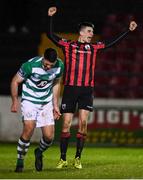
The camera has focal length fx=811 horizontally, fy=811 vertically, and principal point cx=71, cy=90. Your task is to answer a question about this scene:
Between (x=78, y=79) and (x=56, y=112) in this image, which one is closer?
(x=56, y=112)

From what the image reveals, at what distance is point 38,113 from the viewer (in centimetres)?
1106

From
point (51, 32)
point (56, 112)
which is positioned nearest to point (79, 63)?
point (51, 32)

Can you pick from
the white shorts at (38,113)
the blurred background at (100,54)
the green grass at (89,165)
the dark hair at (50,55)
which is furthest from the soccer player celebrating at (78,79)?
the blurred background at (100,54)

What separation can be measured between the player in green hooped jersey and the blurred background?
22.6 feet

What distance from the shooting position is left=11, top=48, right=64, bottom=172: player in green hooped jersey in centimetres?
1091

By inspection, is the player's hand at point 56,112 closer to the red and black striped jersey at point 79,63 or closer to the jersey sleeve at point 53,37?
the red and black striped jersey at point 79,63

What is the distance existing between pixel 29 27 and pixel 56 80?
45.1 ft

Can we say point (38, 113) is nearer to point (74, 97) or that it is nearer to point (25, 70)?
point (25, 70)

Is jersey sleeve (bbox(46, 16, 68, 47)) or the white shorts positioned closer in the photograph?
the white shorts

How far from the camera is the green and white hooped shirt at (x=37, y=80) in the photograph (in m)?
10.9

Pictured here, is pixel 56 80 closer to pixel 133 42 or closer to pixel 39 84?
pixel 39 84

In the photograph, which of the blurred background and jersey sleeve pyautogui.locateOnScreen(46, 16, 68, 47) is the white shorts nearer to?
jersey sleeve pyautogui.locateOnScreen(46, 16, 68, 47)

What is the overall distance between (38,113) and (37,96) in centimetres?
23

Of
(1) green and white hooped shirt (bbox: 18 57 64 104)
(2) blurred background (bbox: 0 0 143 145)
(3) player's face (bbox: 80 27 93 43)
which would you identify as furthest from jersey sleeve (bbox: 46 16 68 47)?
(2) blurred background (bbox: 0 0 143 145)
